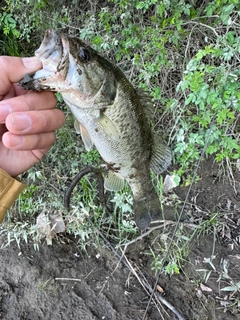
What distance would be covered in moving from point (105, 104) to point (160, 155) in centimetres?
37

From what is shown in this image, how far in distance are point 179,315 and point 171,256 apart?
34 centimetres

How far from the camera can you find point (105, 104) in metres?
1.16

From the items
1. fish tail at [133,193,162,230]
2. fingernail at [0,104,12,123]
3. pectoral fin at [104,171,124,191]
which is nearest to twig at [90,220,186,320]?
fish tail at [133,193,162,230]

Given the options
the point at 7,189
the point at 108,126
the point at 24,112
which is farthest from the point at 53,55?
the point at 7,189

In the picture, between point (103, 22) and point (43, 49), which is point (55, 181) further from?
point (43, 49)

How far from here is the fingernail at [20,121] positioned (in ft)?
3.24

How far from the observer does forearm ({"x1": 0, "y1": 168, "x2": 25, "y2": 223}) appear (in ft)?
3.87

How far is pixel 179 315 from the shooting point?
1.99m

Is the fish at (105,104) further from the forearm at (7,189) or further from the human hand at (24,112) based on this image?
the forearm at (7,189)

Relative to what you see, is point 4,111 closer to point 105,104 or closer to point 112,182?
point 105,104

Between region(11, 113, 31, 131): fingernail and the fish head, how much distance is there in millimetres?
82

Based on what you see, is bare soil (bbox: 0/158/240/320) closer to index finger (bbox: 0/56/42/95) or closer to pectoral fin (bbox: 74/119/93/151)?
pectoral fin (bbox: 74/119/93/151)

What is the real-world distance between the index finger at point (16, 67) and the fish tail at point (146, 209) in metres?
0.80

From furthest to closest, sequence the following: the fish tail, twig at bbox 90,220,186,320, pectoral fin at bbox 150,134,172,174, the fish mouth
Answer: twig at bbox 90,220,186,320, the fish tail, pectoral fin at bbox 150,134,172,174, the fish mouth
